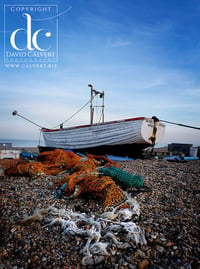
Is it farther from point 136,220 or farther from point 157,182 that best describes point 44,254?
point 157,182

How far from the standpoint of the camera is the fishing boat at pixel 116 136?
40.1 feet

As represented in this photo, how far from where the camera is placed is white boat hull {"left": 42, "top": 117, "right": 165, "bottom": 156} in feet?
39.9

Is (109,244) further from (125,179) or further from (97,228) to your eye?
(125,179)

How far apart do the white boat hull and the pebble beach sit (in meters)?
8.13

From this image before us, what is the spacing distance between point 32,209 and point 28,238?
940mm

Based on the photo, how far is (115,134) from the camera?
43.1 feet

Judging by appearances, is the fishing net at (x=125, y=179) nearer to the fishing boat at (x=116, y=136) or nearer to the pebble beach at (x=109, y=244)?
the pebble beach at (x=109, y=244)

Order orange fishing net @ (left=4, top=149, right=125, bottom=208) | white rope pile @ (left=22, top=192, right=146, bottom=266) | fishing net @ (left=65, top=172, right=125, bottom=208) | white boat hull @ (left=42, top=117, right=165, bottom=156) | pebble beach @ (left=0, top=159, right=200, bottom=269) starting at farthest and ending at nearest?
1. white boat hull @ (left=42, top=117, right=165, bottom=156)
2. orange fishing net @ (left=4, top=149, right=125, bottom=208)
3. fishing net @ (left=65, top=172, right=125, bottom=208)
4. white rope pile @ (left=22, top=192, right=146, bottom=266)
5. pebble beach @ (left=0, top=159, right=200, bottom=269)

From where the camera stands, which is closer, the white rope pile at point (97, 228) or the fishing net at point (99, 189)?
the white rope pile at point (97, 228)

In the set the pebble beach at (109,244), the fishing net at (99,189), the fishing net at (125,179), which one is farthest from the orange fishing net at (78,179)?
the fishing net at (125,179)

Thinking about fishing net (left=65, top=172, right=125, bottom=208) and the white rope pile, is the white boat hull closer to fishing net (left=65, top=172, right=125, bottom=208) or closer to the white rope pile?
fishing net (left=65, top=172, right=125, bottom=208)

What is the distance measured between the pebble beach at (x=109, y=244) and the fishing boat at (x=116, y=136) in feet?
27.0

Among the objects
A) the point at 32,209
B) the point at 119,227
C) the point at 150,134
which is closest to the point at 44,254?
the point at 119,227

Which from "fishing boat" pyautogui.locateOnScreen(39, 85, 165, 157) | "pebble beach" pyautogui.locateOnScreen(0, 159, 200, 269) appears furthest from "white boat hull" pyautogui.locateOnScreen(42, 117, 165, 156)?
"pebble beach" pyautogui.locateOnScreen(0, 159, 200, 269)
